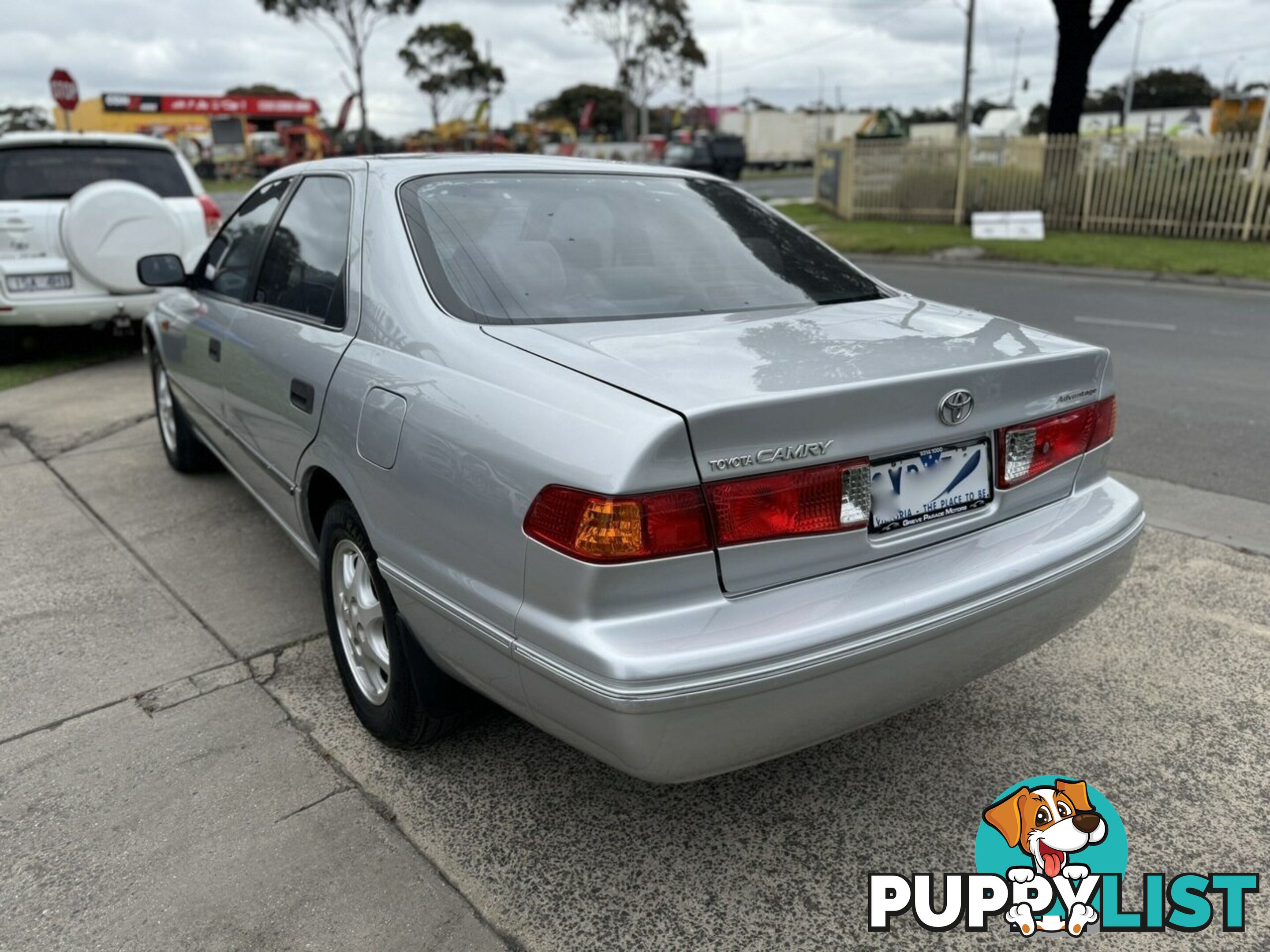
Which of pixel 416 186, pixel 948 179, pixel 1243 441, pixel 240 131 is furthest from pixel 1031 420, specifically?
pixel 240 131

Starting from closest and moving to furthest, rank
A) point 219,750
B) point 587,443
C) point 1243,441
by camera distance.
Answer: point 587,443
point 219,750
point 1243,441

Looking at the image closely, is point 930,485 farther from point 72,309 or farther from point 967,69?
point 967,69

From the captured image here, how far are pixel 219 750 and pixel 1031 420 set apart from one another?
7.80ft

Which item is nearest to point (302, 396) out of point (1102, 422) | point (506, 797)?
point (506, 797)

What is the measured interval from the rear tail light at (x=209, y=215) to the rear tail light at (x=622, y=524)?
722 cm

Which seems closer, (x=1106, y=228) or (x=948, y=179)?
(x=1106, y=228)

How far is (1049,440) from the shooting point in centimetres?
244

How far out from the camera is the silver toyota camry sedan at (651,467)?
1.84 meters

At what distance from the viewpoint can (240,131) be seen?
1957 inches

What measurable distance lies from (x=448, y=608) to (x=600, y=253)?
1.17m

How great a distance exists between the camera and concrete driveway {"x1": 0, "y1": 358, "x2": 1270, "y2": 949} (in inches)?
83.3

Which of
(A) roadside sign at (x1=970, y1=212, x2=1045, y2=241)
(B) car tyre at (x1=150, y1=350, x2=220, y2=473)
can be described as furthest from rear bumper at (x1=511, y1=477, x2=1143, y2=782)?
(A) roadside sign at (x1=970, y1=212, x2=1045, y2=241)

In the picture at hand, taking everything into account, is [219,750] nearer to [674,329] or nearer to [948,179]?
[674,329]

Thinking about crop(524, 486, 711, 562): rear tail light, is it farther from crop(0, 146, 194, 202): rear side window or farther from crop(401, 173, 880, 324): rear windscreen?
crop(0, 146, 194, 202): rear side window
